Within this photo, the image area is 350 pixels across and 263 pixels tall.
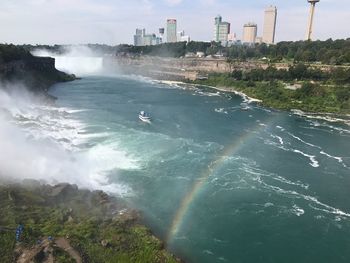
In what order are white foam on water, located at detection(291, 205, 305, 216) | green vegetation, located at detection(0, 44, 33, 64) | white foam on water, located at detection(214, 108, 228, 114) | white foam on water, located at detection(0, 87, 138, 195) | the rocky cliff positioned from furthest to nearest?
green vegetation, located at detection(0, 44, 33, 64) → the rocky cliff → white foam on water, located at detection(214, 108, 228, 114) → white foam on water, located at detection(0, 87, 138, 195) → white foam on water, located at detection(291, 205, 305, 216)

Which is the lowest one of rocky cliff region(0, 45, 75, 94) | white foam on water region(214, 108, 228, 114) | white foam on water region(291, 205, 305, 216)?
white foam on water region(214, 108, 228, 114)

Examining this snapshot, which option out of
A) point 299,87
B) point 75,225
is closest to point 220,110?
point 299,87

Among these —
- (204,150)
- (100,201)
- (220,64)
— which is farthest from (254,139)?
(220,64)

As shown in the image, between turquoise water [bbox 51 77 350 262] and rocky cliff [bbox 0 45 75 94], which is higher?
rocky cliff [bbox 0 45 75 94]

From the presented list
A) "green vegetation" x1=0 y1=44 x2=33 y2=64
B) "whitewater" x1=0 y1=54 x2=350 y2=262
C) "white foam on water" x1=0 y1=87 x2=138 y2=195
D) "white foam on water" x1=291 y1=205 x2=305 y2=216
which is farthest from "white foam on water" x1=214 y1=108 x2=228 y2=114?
"green vegetation" x1=0 y1=44 x2=33 y2=64

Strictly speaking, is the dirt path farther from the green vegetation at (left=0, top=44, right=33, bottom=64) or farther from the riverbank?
the green vegetation at (left=0, top=44, right=33, bottom=64)

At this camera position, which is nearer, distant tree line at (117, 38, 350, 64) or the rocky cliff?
the rocky cliff

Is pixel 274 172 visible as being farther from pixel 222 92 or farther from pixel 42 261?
pixel 222 92
